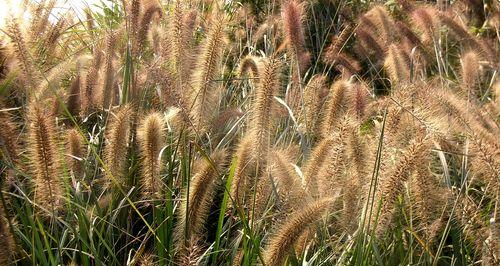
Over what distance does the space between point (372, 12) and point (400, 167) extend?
2.20 meters

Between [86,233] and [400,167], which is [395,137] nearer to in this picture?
[400,167]

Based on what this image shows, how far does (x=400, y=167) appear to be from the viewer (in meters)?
2.13

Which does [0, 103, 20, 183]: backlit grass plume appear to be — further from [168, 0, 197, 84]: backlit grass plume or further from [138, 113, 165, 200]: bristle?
[168, 0, 197, 84]: backlit grass plume

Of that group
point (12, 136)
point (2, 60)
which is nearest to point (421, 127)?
point (12, 136)

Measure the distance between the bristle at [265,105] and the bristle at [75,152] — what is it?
1.95ft

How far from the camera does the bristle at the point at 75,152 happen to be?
2.59 meters

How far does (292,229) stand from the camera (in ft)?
6.64

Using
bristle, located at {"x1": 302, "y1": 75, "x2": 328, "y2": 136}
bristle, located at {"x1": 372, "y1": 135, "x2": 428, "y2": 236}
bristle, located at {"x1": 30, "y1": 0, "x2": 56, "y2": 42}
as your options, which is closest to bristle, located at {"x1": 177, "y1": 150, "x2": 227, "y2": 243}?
bristle, located at {"x1": 372, "y1": 135, "x2": 428, "y2": 236}

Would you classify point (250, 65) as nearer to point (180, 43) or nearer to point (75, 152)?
point (180, 43)

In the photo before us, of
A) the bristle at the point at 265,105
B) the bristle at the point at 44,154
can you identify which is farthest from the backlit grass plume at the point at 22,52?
the bristle at the point at 265,105

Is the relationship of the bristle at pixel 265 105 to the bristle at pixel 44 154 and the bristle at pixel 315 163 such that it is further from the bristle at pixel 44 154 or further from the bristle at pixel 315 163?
the bristle at pixel 44 154

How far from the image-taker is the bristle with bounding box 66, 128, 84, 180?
2.59 m

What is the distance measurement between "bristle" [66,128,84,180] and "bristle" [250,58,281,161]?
59 cm

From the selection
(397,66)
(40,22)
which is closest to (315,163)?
(397,66)
